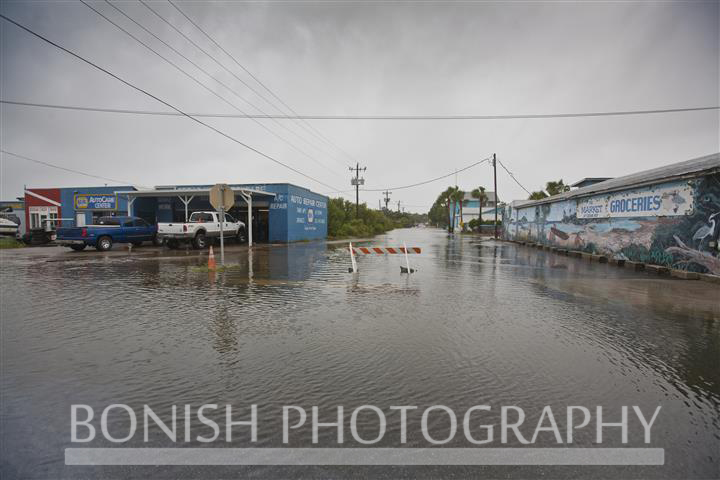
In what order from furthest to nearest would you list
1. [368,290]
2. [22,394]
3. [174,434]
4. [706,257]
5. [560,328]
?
[706,257]
[368,290]
[560,328]
[22,394]
[174,434]

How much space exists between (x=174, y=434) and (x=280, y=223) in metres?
28.2

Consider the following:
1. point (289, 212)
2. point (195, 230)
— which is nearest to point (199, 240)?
point (195, 230)

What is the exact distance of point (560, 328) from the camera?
20.1 ft

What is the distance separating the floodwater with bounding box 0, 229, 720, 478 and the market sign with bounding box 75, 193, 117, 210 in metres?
29.0

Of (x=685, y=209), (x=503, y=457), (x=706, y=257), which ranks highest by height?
(x=685, y=209)

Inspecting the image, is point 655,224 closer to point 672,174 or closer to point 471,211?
point 672,174

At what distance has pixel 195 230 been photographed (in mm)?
22344

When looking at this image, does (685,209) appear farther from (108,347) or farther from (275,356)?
(108,347)

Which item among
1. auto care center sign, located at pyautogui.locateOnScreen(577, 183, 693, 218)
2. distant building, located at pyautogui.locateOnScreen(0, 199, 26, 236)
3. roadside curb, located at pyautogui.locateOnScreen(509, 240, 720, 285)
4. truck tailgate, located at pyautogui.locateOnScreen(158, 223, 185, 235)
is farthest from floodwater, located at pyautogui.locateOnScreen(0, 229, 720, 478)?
distant building, located at pyautogui.locateOnScreen(0, 199, 26, 236)

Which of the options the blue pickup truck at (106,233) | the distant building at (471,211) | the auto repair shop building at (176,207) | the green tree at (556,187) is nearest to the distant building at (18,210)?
the auto repair shop building at (176,207)

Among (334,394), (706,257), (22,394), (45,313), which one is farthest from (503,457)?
(706,257)

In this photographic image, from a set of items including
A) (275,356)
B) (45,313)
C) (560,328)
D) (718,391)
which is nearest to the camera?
(718,391)

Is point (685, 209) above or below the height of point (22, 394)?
above

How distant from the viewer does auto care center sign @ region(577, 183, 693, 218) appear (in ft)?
43.1
